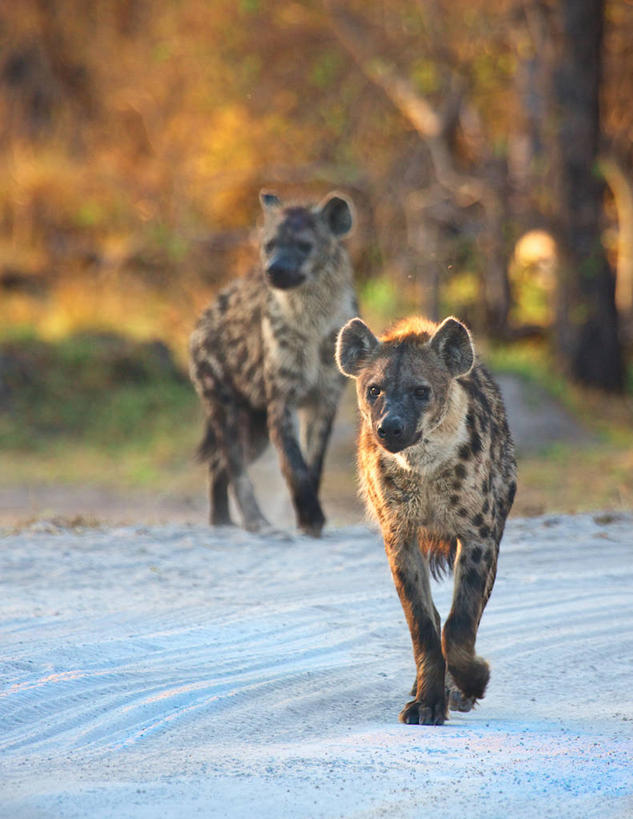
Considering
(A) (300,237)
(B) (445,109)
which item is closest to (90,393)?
(B) (445,109)

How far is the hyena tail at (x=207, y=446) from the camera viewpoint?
5949mm

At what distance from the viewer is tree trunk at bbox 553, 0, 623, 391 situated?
10.5 m

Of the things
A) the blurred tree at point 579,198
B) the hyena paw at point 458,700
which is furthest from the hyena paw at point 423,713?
the blurred tree at point 579,198

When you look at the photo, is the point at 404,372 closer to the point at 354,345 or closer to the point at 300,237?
the point at 354,345

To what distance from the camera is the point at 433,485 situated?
10.5 feet

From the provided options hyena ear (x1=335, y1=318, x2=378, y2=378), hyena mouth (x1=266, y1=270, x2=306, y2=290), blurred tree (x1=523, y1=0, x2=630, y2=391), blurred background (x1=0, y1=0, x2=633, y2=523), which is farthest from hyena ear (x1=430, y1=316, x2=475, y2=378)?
blurred tree (x1=523, y1=0, x2=630, y2=391)

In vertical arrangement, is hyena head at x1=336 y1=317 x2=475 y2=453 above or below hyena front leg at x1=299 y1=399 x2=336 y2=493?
above

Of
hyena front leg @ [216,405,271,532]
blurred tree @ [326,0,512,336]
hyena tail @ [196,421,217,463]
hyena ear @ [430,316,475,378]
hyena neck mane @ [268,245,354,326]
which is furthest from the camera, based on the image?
blurred tree @ [326,0,512,336]

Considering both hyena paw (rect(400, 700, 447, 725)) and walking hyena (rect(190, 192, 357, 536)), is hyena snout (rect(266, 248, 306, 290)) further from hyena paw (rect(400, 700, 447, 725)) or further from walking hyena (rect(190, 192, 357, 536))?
hyena paw (rect(400, 700, 447, 725))

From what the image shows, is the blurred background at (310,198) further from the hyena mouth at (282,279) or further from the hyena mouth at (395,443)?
the hyena mouth at (395,443)

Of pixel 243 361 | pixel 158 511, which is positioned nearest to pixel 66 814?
pixel 243 361

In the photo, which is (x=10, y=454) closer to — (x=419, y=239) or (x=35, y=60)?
(x=419, y=239)

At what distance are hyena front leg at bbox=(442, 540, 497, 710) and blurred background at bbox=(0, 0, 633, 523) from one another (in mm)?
4064

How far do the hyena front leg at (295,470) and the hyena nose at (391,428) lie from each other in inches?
81.8
